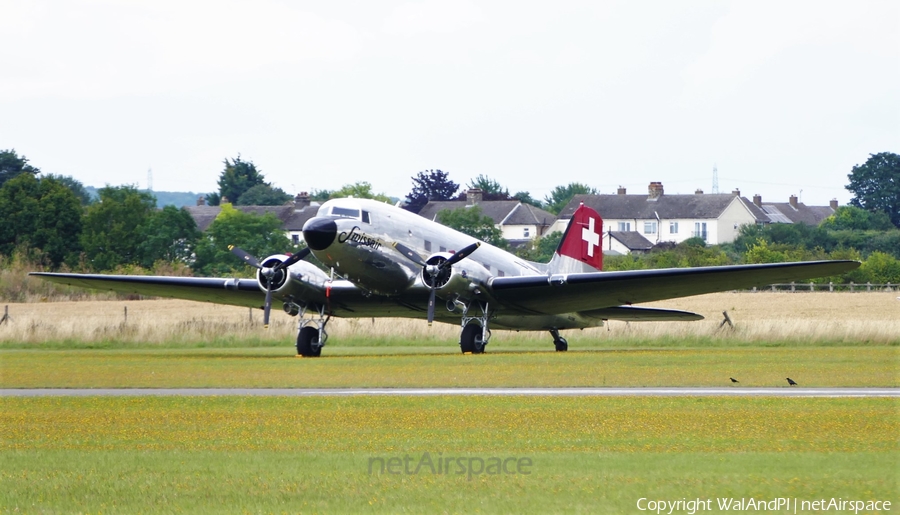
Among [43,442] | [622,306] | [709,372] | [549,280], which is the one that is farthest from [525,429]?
[622,306]

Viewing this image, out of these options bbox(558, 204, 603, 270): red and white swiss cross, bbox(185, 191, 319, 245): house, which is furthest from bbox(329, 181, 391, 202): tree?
bbox(558, 204, 603, 270): red and white swiss cross

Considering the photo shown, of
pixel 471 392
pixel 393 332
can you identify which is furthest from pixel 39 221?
pixel 471 392

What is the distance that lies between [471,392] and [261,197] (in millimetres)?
124017

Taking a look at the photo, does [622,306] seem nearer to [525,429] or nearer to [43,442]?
[525,429]

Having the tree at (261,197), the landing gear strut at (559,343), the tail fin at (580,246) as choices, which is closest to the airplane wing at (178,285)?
the landing gear strut at (559,343)

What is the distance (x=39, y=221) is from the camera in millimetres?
71500

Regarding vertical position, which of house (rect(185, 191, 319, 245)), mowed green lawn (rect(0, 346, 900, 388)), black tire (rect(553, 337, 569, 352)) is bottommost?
mowed green lawn (rect(0, 346, 900, 388))

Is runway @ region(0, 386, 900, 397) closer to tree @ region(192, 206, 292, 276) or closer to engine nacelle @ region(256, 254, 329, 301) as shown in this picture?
engine nacelle @ region(256, 254, 329, 301)

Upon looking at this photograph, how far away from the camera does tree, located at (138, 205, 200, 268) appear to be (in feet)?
236

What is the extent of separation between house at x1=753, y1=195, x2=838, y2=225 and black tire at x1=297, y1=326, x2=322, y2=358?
11283cm

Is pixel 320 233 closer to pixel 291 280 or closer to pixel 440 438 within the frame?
pixel 291 280

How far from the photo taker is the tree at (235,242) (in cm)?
6981

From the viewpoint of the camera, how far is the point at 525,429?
1416 centimetres

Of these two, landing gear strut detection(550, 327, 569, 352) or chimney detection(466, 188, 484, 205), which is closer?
landing gear strut detection(550, 327, 569, 352)
